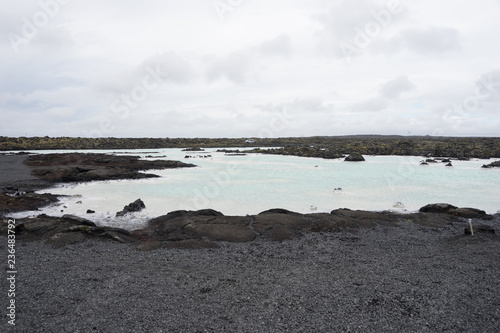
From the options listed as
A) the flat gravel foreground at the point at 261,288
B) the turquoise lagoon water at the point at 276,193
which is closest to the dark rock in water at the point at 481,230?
the flat gravel foreground at the point at 261,288

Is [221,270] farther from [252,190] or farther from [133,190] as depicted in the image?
[133,190]

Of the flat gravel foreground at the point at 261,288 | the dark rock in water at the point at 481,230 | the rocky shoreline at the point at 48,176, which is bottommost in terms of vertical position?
the flat gravel foreground at the point at 261,288

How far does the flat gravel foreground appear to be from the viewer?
20.3 ft

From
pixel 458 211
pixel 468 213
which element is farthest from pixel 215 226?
pixel 468 213

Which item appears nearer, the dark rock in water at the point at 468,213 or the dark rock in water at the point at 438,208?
the dark rock in water at the point at 468,213

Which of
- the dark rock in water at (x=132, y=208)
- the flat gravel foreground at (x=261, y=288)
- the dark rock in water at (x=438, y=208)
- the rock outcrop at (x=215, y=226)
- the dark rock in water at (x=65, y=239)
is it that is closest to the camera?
the flat gravel foreground at (x=261, y=288)

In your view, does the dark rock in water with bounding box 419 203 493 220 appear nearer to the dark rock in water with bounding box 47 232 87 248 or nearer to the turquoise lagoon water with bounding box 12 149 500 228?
the turquoise lagoon water with bounding box 12 149 500 228

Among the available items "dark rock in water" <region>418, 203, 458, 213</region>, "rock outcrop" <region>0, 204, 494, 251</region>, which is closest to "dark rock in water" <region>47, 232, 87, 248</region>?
"rock outcrop" <region>0, 204, 494, 251</region>

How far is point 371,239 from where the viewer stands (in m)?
12.2

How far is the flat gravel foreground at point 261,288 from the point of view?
20.3ft

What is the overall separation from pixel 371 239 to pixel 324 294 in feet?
18.8

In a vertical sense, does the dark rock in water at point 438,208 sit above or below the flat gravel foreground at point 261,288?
above

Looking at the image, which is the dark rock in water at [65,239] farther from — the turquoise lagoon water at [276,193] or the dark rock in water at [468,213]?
the dark rock in water at [468,213]

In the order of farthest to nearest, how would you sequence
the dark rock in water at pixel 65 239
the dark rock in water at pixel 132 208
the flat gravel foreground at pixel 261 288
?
the dark rock in water at pixel 132 208 < the dark rock in water at pixel 65 239 < the flat gravel foreground at pixel 261 288
